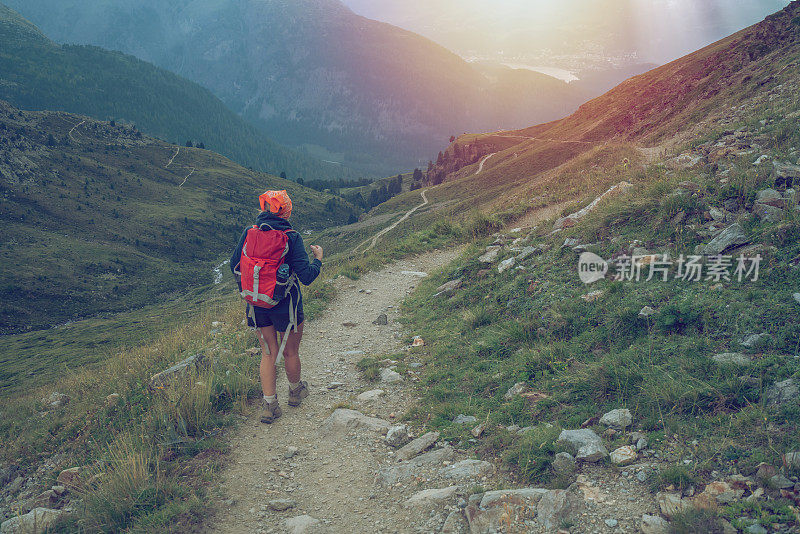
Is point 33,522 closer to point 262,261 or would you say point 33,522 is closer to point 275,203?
point 262,261

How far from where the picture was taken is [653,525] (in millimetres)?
3820

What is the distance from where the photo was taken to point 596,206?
39.4ft

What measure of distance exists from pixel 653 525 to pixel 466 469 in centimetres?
211

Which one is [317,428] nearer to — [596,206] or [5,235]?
[596,206]

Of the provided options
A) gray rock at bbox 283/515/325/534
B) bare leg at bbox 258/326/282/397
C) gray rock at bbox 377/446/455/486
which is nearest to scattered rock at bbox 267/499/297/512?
gray rock at bbox 283/515/325/534

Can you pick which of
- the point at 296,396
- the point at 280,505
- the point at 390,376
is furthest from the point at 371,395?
the point at 280,505

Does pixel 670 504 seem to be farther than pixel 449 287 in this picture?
No

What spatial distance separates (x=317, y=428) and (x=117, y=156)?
214537mm

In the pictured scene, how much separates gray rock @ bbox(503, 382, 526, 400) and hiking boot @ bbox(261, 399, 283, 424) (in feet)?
12.6

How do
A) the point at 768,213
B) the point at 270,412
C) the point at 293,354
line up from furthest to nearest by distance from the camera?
the point at 293,354 < the point at 270,412 < the point at 768,213

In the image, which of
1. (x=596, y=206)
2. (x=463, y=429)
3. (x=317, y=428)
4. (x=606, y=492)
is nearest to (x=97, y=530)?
(x=317, y=428)

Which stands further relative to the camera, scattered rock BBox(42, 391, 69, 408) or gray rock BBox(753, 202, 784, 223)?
scattered rock BBox(42, 391, 69, 408)

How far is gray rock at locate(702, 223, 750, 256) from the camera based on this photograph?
7.17 meters

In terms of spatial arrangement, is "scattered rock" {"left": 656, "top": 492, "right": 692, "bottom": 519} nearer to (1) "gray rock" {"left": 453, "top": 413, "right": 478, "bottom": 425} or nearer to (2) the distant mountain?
(1) "gray rock" {"left": 453, "top": 413, "right": 478, "bottom": 425}
